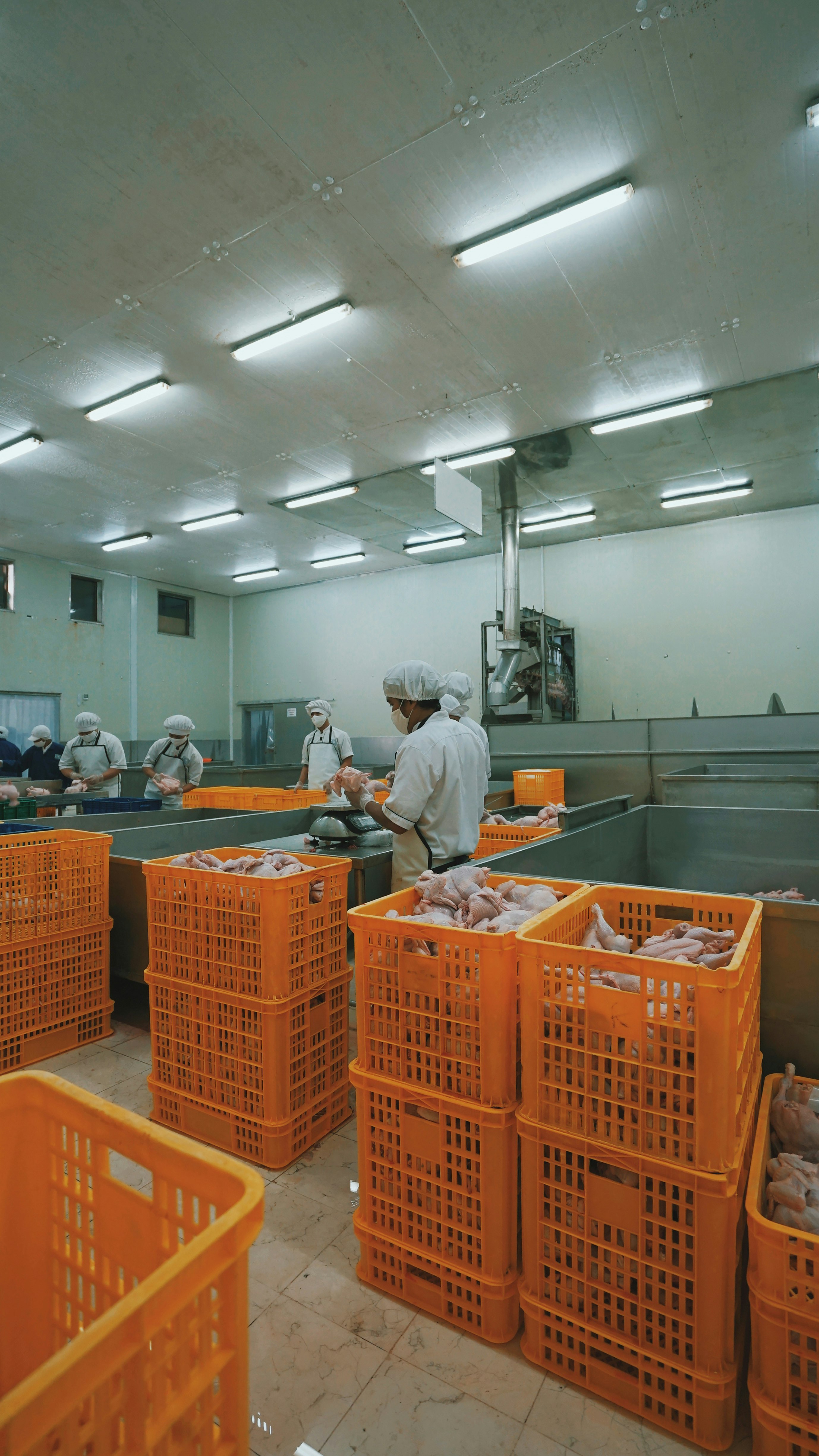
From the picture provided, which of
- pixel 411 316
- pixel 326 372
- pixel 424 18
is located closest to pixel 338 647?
pixel 326 372

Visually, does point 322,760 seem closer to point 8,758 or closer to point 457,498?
point 457,498

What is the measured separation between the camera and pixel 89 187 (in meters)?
3.55

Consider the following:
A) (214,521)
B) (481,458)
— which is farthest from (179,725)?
(214,521)

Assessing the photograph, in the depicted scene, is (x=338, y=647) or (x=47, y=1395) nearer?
(x=47, y=1395)

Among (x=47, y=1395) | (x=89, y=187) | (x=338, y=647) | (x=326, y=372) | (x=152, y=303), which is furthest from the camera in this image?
(x=338, y=647)

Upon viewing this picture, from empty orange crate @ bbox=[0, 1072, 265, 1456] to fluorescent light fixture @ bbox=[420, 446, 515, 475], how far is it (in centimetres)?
658

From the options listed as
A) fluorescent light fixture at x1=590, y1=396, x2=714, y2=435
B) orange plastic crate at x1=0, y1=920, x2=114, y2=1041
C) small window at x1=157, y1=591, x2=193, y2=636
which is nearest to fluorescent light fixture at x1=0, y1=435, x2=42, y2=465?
small window at x1=157, y1=591, x2=193, y2=636

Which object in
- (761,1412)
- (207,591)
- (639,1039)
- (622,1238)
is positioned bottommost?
(761,1412)

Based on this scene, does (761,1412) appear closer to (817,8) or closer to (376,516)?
(817,8)

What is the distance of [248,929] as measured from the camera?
2010 mm

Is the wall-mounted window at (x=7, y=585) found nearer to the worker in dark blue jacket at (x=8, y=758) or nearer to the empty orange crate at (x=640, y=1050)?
the worker in dark blue jacket at (x=8, y=758)

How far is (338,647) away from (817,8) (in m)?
9.40

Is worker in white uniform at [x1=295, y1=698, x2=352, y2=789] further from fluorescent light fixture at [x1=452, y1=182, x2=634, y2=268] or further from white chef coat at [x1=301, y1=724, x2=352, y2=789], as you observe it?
fluorescent light fixture at [x1=452, y1=182, x2=634, y2=268]

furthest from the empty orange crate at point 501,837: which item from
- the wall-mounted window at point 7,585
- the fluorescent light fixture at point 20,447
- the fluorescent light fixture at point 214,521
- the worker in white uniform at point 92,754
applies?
the wall-mounted window at point 7,585
